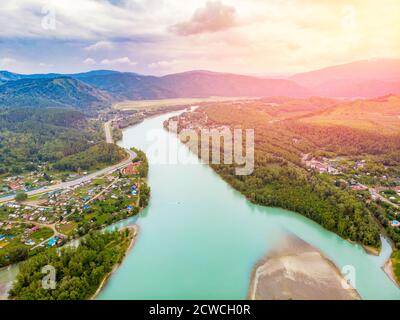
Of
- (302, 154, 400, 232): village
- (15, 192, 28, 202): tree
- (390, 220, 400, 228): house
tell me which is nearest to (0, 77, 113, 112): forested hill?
(15, 192, 28, 202): tree

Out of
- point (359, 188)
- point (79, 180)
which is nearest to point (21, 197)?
point (79, 180)

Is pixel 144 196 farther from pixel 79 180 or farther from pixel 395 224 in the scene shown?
pixel 395 224

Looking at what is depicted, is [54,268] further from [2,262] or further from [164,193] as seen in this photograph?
[164,193]

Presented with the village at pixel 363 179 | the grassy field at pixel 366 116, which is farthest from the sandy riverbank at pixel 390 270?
the grassy field at pixel 366 116

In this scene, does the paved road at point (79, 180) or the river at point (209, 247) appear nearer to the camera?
the river at point (209, 247)

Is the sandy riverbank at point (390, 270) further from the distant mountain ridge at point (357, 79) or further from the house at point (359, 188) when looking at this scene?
the distant mountain ridge at point (357, 79)

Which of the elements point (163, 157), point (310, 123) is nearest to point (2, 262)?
point (163, 157)
